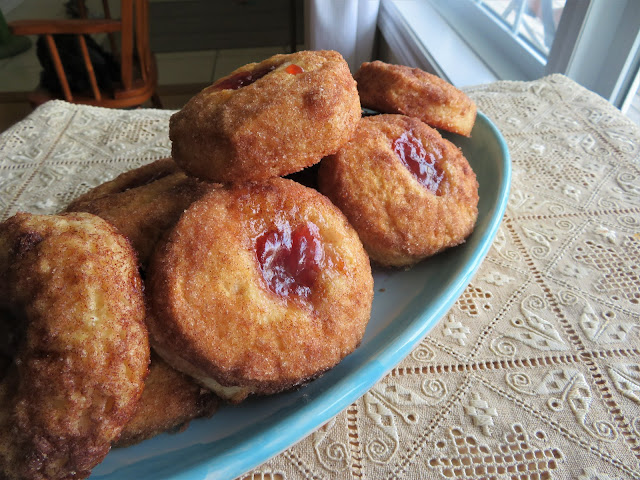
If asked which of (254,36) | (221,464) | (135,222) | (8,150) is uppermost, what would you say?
(135,222)

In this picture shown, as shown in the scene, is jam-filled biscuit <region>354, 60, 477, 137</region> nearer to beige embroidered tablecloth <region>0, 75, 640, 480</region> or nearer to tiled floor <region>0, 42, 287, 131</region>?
beige embroidered tablecloth <region>0, 75, 640, 480</region>

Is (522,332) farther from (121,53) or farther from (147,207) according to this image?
(121,53)

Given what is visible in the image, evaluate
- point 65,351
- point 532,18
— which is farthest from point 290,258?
point 532,18

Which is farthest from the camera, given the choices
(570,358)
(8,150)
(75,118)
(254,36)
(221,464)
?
(254,36)

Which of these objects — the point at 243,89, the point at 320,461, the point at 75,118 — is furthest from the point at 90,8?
the point at 320,461

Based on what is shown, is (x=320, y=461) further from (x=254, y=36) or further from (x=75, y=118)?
(x=254, y=36)

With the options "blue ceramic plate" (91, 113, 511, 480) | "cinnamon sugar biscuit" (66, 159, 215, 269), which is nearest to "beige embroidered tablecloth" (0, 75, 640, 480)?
"blue ceramic plate" (91, 113, 511, 480)
